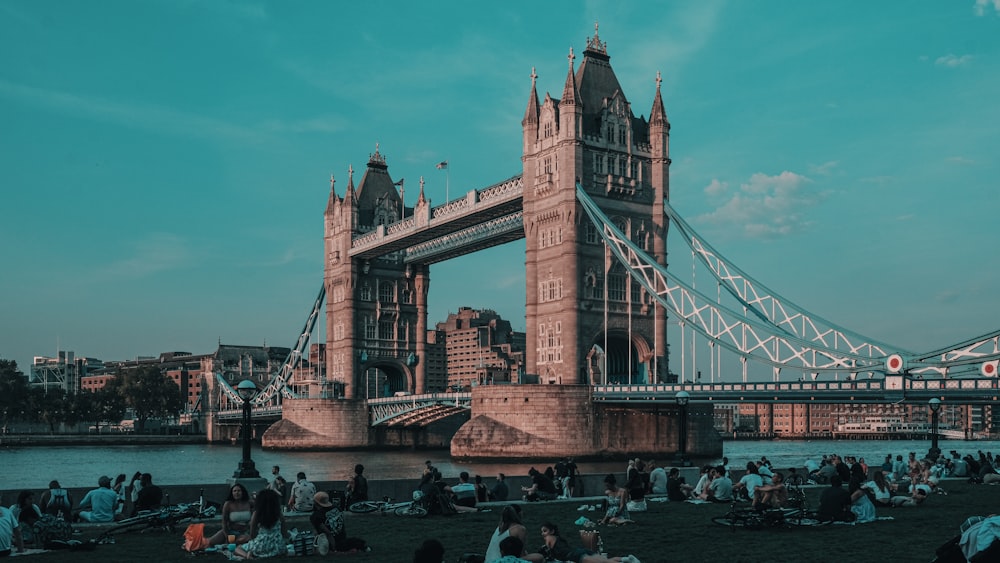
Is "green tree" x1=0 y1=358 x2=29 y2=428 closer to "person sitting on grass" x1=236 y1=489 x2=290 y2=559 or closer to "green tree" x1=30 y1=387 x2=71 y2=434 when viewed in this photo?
"green tree" x1=30 y1=387 x2=71 y2=434

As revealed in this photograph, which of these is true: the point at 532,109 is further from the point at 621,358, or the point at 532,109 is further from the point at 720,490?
the point at 720,490

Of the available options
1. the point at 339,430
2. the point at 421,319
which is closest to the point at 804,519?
the point at 339,430

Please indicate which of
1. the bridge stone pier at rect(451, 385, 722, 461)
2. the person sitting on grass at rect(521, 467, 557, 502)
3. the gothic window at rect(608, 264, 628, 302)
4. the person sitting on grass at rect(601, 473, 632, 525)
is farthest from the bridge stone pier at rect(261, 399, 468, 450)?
the person sitting on grass at rect(601, 473, 632, 525)

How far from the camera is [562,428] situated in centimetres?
6475

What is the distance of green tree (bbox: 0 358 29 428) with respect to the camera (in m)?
124

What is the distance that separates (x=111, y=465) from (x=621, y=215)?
135 feet

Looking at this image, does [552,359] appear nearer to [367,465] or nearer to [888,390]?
[367,465]

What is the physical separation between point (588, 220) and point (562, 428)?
14.1m

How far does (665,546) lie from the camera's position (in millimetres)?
18000

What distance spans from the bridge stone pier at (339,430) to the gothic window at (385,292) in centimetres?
1148

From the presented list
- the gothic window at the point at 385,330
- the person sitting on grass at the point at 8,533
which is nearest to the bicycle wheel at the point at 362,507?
the person sitting on grass at the point at 8,533

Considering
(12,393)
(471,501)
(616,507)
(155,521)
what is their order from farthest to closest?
(12,393), (471,501), (616,507), (155,521)

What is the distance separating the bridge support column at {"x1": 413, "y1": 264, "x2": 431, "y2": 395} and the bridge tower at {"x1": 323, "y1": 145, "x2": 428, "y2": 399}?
97 mm

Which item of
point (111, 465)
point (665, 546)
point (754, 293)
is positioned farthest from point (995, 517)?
point (111, 465)
